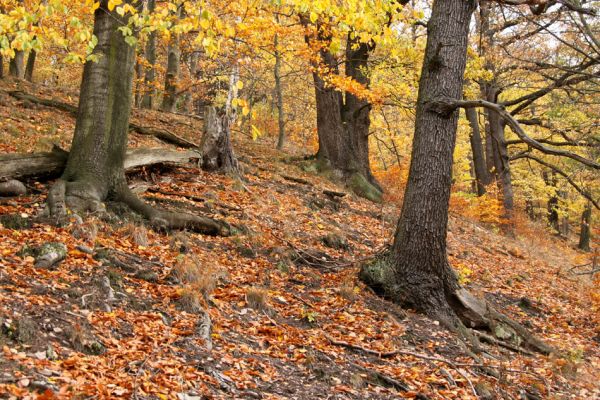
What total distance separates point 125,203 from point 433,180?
4.62 m

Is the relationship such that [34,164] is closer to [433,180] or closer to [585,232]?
[433,180]

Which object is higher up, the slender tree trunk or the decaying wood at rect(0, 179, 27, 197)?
the slender tree trunk

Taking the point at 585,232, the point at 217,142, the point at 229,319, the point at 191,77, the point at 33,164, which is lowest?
the point at 229,319

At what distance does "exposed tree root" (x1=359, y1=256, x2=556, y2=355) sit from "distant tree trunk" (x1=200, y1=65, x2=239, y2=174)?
519 cm

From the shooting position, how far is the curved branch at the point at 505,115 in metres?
6.18

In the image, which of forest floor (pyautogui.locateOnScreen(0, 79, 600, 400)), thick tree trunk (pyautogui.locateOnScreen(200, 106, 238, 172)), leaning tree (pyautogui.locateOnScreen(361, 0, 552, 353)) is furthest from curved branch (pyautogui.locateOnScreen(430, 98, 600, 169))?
thick tree trunk (pyautogui.locateOnScreen(200, 106, 238, 172))

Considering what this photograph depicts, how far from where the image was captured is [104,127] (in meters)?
7.43

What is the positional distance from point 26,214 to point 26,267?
1521mm

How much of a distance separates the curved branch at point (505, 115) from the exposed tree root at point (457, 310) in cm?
236

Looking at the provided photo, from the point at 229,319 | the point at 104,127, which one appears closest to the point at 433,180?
the point at 229,319

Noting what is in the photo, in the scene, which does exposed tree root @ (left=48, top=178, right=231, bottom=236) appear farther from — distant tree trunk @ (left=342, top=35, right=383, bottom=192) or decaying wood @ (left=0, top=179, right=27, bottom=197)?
distant tree trunk @ (left=342, top=35, right=383, bottom=192)

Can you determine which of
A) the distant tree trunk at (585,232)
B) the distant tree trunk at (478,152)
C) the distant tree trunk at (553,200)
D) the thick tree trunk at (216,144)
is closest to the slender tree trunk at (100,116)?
the thick tree trunk at (216,144)

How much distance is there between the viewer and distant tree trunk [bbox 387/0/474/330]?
23.6 ft

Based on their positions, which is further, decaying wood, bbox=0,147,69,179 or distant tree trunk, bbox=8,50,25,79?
distant tree trunk, bbox=8,50,25,79
